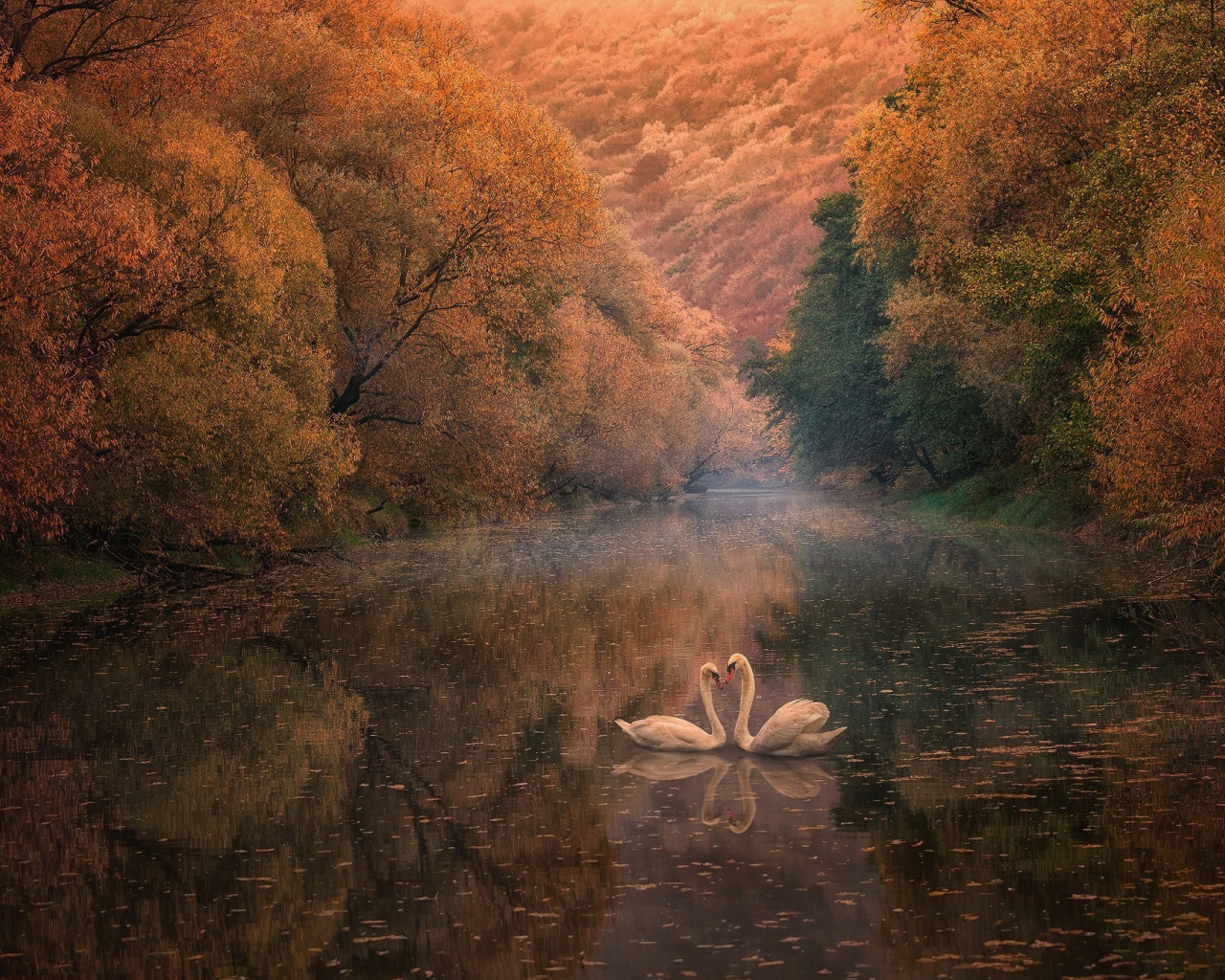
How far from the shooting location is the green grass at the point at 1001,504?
136 ft

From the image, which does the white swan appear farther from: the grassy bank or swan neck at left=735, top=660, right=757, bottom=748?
the grassy bank

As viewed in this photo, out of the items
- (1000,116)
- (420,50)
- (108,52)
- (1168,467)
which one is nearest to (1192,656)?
(1168,467)

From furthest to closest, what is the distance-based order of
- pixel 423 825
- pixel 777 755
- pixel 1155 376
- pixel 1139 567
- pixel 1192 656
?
pixel 1139 567
pixel 1155 376
pixel 1192 656
pixel 777 755
pixel 423 825

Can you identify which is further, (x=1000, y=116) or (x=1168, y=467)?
(x=1000, y=116)

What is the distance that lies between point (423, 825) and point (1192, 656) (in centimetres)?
1100

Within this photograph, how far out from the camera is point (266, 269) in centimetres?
3241

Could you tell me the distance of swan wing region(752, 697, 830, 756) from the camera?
546 inches

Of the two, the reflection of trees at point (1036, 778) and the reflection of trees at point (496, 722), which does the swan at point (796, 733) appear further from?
the reflection of trees at point (496, 722)

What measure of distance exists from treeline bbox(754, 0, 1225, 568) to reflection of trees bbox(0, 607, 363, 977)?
14.2 metres

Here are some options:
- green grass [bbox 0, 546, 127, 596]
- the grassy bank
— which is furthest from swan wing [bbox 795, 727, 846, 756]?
green grass [bbox 0, 546, 127, 596]

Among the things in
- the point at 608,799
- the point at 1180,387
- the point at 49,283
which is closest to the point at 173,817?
the point at 608,799

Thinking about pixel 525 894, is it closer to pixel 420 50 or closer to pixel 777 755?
pixel 777 755

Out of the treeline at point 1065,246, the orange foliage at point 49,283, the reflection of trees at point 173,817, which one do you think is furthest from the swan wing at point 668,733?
the orange foliage at point 49,283

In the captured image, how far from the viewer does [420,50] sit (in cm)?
5228
